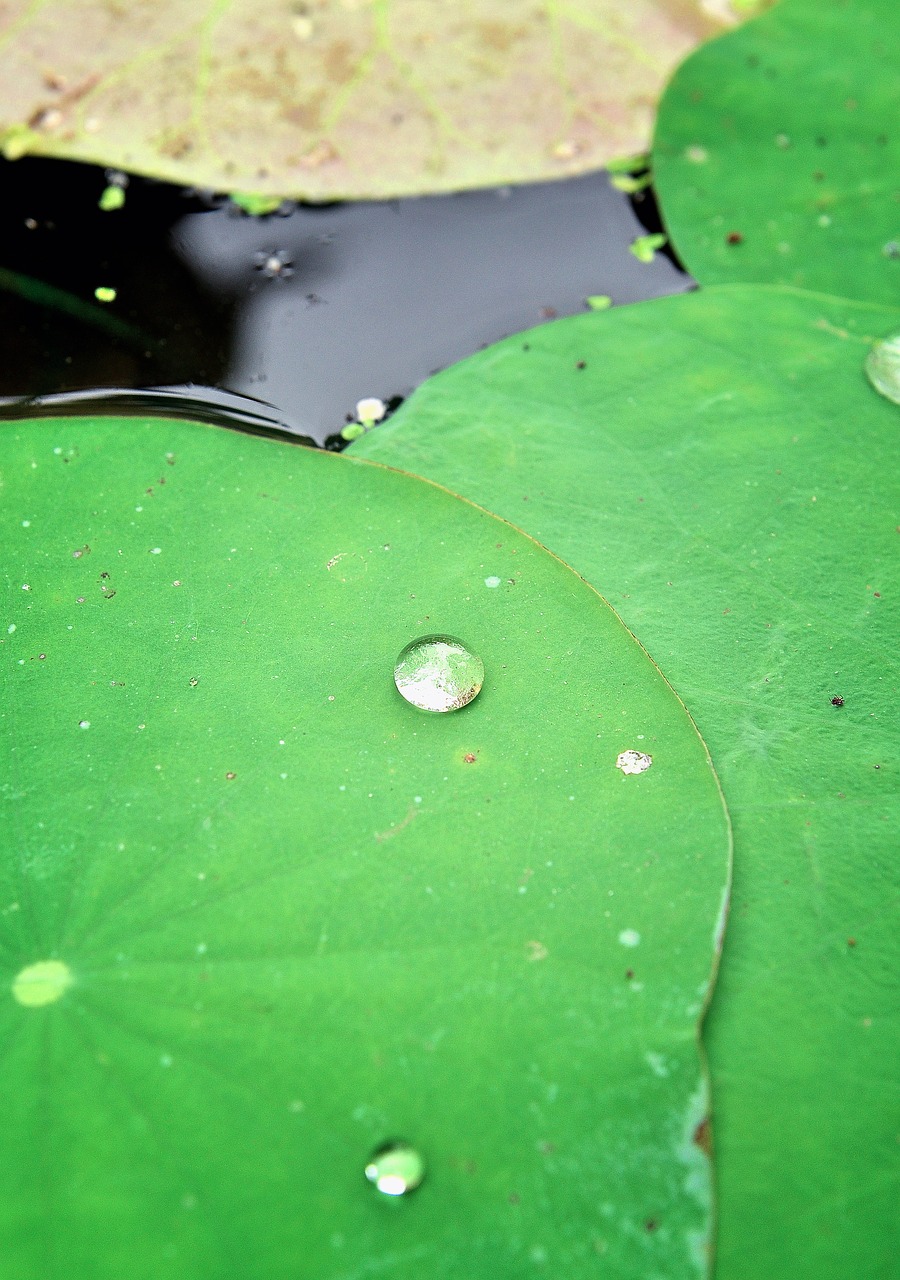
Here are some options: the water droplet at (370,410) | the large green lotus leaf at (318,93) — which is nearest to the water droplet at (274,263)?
the large green lotus leaf at (318,93)

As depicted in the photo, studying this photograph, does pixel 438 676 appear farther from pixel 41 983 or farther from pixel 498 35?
pixel 498 35

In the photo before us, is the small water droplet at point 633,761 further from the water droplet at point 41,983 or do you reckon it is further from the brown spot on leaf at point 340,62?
the brown spot on leaf at point 340,62

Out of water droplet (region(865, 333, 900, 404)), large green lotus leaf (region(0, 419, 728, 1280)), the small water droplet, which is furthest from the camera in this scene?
water droplet (region(865, 333, 900, 404))

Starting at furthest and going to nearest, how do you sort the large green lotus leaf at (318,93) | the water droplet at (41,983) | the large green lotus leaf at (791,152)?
the large green lotus leaf at (318,93) < the large green lotus leaf at (791,152) < the water droplet at (41,983)

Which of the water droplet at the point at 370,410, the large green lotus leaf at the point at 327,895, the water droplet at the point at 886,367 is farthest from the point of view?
the water droplet at the point at 370,410

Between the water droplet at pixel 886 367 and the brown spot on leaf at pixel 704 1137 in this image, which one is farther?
the water droplet at pixel 886 367

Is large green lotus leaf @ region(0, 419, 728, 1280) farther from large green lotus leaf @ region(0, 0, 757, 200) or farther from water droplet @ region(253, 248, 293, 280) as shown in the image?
large green lotus leaf @ region(0, 0, 757, 200)

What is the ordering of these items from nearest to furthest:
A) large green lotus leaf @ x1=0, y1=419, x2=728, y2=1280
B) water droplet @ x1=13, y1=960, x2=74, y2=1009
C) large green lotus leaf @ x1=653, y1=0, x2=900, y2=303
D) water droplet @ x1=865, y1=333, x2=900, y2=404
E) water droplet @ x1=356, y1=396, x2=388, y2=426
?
large green lotus leaf @ x1=0, y1=419, x2=728, y2=1280, water droplet @ x1=13, y1=960, x2=74, y2=1009, water droplet @ x1=865, y1=333, x2=900, y2=404, water droplet @ x1=356, y1=396, x2=388, y2=426, large green lotus leaf @ x1=653, y1=0, x2=900, y2=303

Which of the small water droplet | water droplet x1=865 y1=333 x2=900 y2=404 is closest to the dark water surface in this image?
water droplet x1=865 y1=333 x2=900 y2=404
